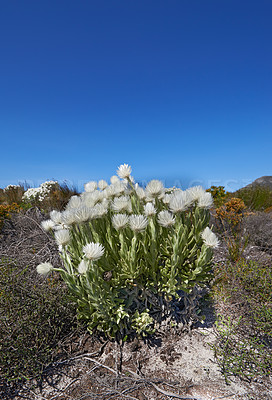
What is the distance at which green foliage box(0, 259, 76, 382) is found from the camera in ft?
7.95

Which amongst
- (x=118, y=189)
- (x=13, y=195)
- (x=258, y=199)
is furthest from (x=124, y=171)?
(x=13, y=195)

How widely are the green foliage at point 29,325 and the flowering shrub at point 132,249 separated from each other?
15.0 inches

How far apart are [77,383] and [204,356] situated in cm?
130

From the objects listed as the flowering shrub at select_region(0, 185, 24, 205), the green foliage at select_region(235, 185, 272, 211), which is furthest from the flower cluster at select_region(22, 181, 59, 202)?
the green foliage at select_region(235, 185, 272, 211)

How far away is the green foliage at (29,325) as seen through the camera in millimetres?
2422

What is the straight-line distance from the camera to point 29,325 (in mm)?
2590

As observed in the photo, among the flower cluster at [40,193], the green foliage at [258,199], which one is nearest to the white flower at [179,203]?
the flower cluster at [40,193]

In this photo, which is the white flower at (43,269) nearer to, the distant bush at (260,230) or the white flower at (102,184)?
the white flower at (102,184)

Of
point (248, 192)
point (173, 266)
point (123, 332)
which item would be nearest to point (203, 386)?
point (123, 332)

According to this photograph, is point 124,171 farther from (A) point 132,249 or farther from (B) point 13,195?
(B) point 13,195

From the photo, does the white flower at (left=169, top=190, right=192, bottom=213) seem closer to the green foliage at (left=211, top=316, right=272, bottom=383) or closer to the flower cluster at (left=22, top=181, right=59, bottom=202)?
the green foliage at (left=211, top=316, right=272, bottom=383)

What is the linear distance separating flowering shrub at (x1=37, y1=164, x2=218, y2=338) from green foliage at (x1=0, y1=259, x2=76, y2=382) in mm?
382

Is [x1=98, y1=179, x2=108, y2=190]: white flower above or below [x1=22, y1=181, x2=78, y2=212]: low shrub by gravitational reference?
below

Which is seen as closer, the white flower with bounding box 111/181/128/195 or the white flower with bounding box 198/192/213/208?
the white flower with bounding box 198/192/213/208
